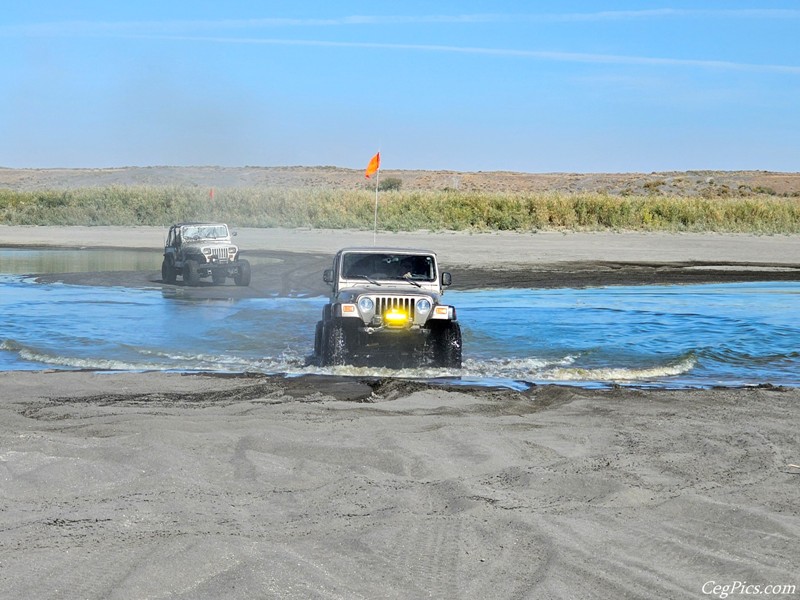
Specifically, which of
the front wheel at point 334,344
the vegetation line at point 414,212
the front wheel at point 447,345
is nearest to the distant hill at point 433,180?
the vegetation line at point 414,212

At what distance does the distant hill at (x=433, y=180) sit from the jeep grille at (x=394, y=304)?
306 feet

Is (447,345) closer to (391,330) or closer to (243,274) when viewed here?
(391,330)

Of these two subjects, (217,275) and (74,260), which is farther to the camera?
(74,260)

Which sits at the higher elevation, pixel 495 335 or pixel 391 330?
pixel 391 330

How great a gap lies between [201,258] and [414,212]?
28.1 m

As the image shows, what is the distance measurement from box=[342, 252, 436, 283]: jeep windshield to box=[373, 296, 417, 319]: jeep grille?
81 cm

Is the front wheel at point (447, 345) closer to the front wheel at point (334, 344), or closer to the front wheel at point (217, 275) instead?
the front wheel at point (334, 344)

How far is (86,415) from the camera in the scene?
10250 mm

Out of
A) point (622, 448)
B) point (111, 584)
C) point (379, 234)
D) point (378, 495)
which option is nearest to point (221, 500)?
point (378, 495)

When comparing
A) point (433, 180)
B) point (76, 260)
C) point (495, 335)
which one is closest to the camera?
point (495, 335)

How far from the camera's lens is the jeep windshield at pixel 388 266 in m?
14.2

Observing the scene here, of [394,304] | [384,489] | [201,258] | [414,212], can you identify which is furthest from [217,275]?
[414,212]

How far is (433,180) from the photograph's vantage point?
145 meters

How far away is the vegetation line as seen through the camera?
51.4 meters
